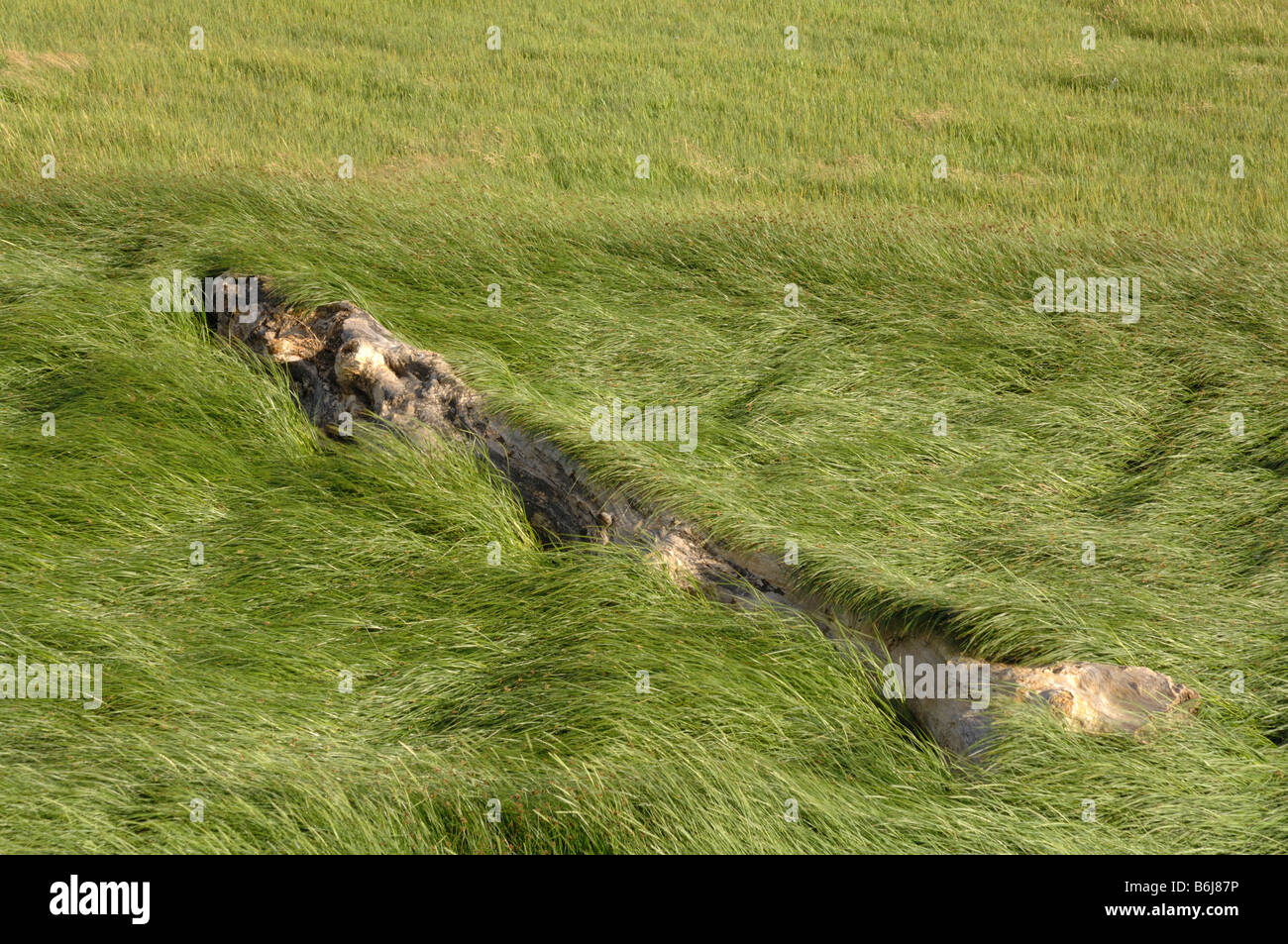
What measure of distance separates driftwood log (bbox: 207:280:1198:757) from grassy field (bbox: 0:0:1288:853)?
0.41 ft

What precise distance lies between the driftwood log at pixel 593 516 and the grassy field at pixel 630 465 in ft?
0.41

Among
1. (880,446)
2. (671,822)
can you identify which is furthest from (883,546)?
(671,822)

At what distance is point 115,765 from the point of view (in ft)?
12.6

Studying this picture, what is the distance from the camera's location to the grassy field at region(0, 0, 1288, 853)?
12.7ft

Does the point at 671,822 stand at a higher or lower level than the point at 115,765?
lower

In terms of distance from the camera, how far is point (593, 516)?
561 cm

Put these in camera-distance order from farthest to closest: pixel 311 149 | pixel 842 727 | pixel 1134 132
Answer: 1. pixel 1134 132
2. pixel 311 149
3. pixel 842 727

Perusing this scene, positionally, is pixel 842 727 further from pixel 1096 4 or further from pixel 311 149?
pixel 1096 4

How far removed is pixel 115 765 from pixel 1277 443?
20.3 feet

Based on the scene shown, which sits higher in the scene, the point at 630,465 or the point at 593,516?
the point at 630,465

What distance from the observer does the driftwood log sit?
423 cm

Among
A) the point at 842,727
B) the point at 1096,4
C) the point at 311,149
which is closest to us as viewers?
the point at 842,727

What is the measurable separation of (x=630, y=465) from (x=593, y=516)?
33 centimetres

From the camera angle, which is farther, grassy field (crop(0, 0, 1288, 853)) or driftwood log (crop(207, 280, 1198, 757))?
driftwood log (crop(207, 280, 1198, 757))
